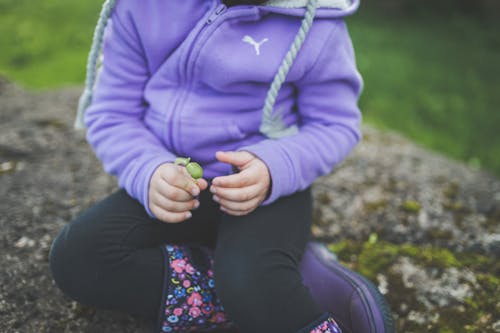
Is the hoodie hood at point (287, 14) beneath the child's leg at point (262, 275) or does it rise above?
above

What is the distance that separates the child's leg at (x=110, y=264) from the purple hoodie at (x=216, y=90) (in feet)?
0.29

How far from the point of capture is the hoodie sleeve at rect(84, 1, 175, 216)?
3.84 ft

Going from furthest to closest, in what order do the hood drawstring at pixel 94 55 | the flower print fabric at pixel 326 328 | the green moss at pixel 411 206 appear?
the green moss at pixel 411 206 < the hood drawstring at pixel 94 55 < the flower print fabric at pixel 326 328

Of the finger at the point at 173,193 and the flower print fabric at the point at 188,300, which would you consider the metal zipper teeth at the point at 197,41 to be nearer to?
the finger at the point at 173,193

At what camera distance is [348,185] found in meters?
1.79

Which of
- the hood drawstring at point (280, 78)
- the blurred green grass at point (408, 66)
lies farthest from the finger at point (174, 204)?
the blurred green grass at point (408, 66)

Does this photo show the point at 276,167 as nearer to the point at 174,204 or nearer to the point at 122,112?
the point at 174,204

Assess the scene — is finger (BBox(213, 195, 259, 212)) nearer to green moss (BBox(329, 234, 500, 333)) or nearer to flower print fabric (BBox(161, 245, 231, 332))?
flower print fabric (BBox(161, 245, 231, 332))

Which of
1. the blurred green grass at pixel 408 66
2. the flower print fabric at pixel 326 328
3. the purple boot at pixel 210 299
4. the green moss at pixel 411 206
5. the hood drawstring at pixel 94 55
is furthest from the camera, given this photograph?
the blurred green grass at pixel 408 66

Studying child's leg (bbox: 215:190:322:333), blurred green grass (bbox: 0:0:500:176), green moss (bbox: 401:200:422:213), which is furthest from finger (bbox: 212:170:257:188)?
blurred green grass (bbox: 0:0:500:176)

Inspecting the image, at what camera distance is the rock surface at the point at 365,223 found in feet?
3.90

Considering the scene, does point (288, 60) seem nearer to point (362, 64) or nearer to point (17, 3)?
point (362, 64)

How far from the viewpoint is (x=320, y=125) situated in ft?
4.04

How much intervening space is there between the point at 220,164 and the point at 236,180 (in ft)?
0.67
